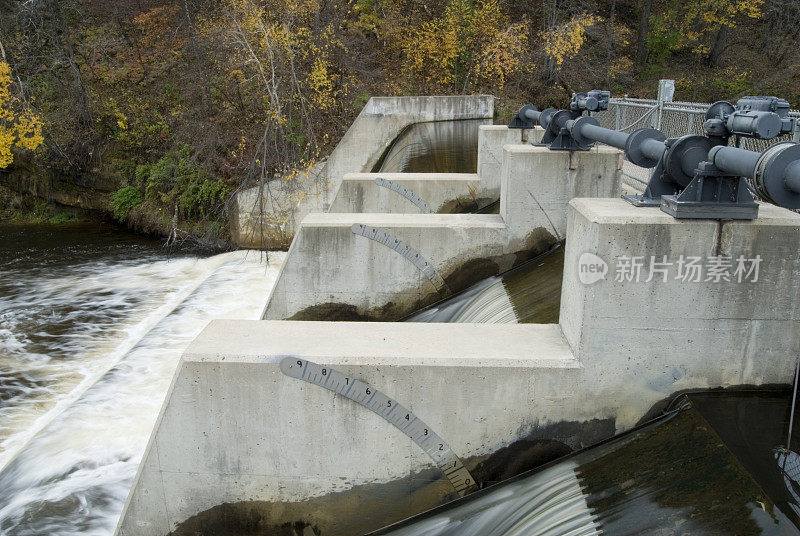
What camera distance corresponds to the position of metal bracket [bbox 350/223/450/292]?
826 cm

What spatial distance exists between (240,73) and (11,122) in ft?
24.2

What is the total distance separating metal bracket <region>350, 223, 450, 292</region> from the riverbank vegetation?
7.80m

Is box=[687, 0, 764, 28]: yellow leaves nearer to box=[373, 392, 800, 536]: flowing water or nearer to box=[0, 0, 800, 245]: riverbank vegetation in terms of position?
box=[0, 0, 800, 245]: riverbank vegetation

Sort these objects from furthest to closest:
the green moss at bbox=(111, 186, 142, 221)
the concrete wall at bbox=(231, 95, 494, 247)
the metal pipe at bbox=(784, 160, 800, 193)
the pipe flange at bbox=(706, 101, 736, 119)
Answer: the green moss at bbox=(111, 186, 142, 221)
the concrete wall at bbox=(231, 95, 494, 247)
the pipe flange at bbox=(706, 101, 736, 119)
the metal pipe at bbox=(784, 160, 800, 193)

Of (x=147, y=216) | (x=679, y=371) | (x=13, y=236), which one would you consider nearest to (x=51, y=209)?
(x=13, y=236)

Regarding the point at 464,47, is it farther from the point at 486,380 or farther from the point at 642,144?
the point at 486,380

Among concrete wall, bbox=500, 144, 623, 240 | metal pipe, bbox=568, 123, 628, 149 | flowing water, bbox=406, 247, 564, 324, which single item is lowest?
flowing water, bbox=406, 247, 564, 324

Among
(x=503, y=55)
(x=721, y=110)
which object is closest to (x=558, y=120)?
(x=721, y=110)

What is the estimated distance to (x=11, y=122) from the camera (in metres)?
19.0

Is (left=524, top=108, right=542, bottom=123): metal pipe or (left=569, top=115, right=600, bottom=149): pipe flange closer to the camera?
(left=569, top=115, right=600, bottom=149): pipe flange

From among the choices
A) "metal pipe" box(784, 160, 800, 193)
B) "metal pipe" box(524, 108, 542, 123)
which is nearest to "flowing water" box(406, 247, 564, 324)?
"metal pipe" box(524, 108, 542, 123)

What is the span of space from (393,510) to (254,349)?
1574 millimetres

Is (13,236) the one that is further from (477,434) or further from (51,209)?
(477,434)

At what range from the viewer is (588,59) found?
24000 mm
